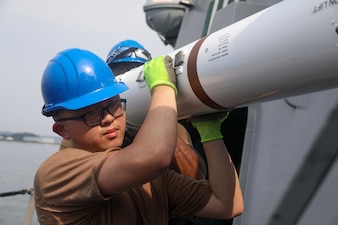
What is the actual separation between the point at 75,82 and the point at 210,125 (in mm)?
670

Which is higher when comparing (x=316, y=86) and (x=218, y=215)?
(x=316, y=86)

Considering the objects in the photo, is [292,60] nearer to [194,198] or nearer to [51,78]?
[194,198]

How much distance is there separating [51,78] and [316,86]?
1050 mm

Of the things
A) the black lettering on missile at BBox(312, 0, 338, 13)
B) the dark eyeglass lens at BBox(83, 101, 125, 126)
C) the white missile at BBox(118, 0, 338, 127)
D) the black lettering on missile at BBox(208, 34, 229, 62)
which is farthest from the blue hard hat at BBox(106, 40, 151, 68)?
the black lettering on missile at BBox(312, 0, 338, 13)

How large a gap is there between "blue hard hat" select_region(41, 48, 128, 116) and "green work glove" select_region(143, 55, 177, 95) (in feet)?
0.42

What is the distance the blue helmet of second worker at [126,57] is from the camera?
3191 mm

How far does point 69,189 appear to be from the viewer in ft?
5.41

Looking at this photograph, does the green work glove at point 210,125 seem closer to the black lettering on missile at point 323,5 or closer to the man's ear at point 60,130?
the man's ear at point 60,130

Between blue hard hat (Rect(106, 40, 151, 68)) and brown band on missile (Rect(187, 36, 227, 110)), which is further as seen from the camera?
blue hard hat (Rect(106, 40, 151, 68))

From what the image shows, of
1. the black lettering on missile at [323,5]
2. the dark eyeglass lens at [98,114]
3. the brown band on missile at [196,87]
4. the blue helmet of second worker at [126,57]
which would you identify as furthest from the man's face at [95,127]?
the blue helmet of second worker at [126,57]

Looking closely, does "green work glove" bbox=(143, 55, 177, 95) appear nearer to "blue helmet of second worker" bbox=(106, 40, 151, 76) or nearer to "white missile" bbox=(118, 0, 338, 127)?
"white missile" bbox=(118, 0, 338, 127)

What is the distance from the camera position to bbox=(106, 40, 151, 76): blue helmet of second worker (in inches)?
126

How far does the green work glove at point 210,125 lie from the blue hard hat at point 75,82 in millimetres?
466

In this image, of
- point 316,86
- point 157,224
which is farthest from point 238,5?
point 157,224
